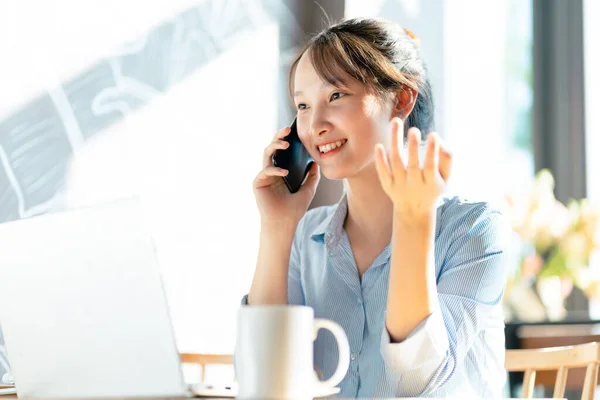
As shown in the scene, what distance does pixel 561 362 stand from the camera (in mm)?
1226

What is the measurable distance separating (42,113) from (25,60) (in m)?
0.12

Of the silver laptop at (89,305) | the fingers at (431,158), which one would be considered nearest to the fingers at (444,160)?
the fingers at (431,158)

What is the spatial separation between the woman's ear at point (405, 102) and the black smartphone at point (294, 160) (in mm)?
Answer: 191

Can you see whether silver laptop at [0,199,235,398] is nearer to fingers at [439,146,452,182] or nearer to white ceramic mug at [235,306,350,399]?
white ceramic mug at [235,306,350,399]

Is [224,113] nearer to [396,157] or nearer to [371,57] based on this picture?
[371,57]

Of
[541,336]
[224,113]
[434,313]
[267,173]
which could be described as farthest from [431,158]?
[541,336]

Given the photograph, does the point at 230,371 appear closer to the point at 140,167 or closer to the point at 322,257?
the point at 140,167

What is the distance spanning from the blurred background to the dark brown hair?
23.4 inches

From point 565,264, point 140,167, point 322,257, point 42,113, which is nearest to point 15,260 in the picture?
point 322,257

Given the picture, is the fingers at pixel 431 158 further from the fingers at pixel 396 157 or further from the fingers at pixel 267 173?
the fingers at pixel 267 173

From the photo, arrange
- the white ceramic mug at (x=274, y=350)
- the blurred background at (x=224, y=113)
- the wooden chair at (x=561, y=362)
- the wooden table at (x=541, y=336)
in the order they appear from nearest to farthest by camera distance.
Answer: the white ceramic mug at (x=274, y=350) < the wooden chair at (x=561, y=362) < the blurred background at (x=224, y=113) < the wooden table at (x=541, y=336)

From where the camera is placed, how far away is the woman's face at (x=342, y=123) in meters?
1.33

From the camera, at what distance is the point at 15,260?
85 cm

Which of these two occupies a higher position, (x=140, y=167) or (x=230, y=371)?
(x=140, y=167)
